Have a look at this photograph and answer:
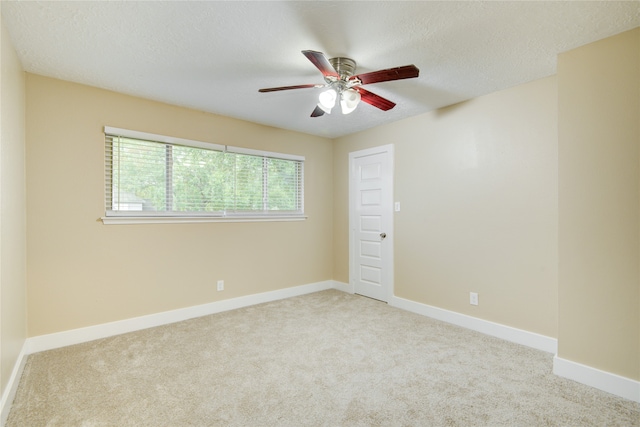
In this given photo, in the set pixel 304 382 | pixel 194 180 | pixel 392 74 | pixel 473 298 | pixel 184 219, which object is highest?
pixel 392 74

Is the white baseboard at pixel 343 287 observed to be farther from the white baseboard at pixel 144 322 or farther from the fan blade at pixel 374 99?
the fan blade at pixel 374 99

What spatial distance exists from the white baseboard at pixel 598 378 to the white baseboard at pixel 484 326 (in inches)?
14.8

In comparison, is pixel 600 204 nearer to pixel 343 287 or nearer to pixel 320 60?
pixel 320 60

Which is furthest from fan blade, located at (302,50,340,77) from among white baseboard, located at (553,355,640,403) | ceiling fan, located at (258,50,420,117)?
white baseboard, located at (553,355,640,403)

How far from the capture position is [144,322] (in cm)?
322

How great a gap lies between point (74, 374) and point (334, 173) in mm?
3779

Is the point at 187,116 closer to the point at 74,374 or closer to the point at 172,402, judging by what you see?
the point at 74,374

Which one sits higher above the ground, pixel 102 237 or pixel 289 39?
pixel 289 39

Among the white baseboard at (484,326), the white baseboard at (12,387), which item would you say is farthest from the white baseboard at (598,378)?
the white baseboard at (12,387)

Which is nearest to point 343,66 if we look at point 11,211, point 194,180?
point 194,180

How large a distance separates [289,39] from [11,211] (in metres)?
2.21

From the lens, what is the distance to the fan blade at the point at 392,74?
1918 mm

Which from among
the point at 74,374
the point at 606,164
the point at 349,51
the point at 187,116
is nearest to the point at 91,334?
the point at 74,374

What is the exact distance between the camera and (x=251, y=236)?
407cm
